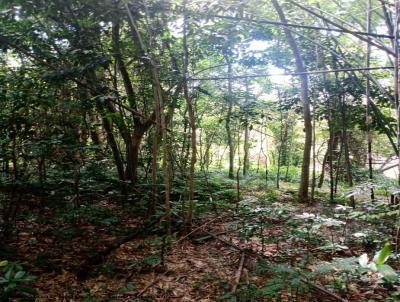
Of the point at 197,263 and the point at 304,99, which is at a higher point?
the point at 304,99

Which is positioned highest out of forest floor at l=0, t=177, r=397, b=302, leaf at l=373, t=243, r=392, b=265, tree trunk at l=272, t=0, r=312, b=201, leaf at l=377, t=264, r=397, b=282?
tree trunk at l=272, t=0, r=312, b=201

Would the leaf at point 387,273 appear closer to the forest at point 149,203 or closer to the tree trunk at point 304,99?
the forest at point 149,203

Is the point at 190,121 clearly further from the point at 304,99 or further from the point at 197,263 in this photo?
the point at 304,99

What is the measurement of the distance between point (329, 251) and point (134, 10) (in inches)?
136

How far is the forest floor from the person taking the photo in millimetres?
2873

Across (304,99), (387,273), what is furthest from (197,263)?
(304,99)

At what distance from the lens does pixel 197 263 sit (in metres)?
3.76

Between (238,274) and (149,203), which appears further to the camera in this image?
(149,203)

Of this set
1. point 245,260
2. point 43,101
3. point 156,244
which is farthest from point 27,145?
point 245,260

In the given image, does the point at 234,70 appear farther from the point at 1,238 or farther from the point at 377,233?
the point at 1,238

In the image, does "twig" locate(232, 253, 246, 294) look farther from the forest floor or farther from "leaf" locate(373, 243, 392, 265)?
"leaf" locate(373, 243, 392, 265)

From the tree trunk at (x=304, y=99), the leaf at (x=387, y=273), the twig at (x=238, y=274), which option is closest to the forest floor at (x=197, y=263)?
the twig at (x=238, y=274)

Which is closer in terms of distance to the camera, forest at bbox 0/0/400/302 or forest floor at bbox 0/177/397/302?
forest floor at bbox 0/177/397/302

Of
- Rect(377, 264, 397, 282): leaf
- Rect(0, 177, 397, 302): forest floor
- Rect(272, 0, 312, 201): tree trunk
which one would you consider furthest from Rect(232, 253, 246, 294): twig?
Rect(272, 0, 312, 201): tree trunk
